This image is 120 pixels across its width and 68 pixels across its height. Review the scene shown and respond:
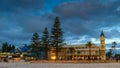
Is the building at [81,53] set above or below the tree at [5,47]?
below

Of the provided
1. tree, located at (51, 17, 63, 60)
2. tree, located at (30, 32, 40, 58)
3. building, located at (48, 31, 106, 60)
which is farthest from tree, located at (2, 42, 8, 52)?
tree, located at (51, 17, 63, 60)

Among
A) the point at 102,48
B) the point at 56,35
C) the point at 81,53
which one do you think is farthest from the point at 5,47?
the point at 56,35

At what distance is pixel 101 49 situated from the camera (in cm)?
13675

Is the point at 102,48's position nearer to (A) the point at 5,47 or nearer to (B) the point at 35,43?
(B) the point at 35,43

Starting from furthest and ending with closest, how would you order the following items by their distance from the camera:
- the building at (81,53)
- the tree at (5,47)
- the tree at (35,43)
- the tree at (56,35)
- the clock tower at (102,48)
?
the tree at (5,47)
the clock tower at (102,48)
the building at (81,53)
the tree at (35,43)
the tree at (56,35)

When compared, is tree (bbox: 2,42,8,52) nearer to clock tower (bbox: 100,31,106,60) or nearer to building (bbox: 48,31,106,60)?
building (bbox: 48,31,106,60)

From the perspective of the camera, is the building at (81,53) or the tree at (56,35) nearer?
the tree at (56,35)

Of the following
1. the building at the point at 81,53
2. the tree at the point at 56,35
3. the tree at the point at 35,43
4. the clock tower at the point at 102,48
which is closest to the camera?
the tree at the point at 56,35

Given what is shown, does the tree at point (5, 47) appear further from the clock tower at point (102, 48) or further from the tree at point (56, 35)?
the tree at point (56, 35)

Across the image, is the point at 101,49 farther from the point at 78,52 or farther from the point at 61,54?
the point at 61,54

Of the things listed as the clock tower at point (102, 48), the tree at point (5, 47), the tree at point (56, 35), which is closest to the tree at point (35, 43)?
the tree at point (56, 35)

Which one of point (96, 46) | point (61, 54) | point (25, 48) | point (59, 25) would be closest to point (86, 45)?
point (96, 46)

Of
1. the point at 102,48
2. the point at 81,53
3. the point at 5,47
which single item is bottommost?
the point at 81,53

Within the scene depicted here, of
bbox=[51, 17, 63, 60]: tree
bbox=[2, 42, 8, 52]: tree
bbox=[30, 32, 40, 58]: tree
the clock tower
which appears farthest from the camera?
bbox=[2, 42, 8, 52]: tree
